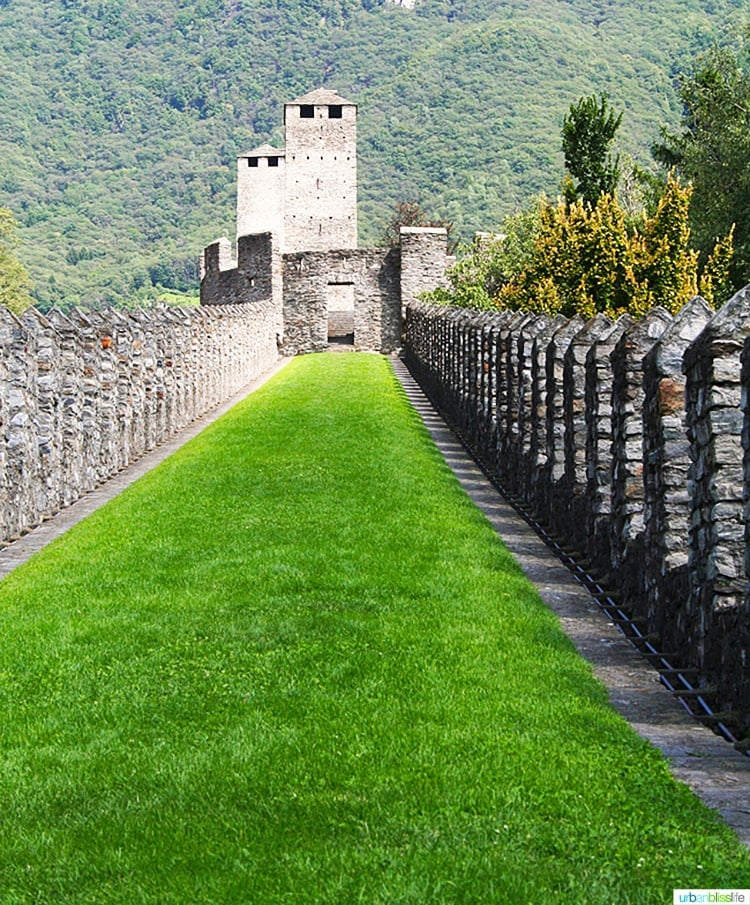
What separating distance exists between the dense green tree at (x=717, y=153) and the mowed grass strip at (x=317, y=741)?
30.4 metres

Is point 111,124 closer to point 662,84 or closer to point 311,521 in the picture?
point 662,84

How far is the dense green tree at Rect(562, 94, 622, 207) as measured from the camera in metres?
41.1

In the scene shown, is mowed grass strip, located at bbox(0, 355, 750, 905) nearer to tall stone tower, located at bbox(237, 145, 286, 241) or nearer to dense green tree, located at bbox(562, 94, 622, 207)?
dense green tree, located at bbox(562, 94, 622, 207)

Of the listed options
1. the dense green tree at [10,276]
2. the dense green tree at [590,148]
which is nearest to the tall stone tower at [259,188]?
the dense green tree at [10,276]

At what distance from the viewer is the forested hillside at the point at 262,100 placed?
12394 centimetres

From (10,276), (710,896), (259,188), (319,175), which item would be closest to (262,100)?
(259,188)

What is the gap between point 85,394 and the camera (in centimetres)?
1992

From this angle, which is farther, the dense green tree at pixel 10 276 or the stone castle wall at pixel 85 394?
the dense green tree at pixel 10 276

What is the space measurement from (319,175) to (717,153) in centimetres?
3811

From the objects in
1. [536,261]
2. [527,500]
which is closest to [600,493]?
[527,500]

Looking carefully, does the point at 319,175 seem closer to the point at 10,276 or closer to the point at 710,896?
the point at 10,276

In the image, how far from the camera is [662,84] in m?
121

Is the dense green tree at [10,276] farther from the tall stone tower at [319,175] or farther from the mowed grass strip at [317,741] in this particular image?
the mowed grass strip at [317,741]

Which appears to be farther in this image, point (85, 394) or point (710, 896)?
point (85, 394)
